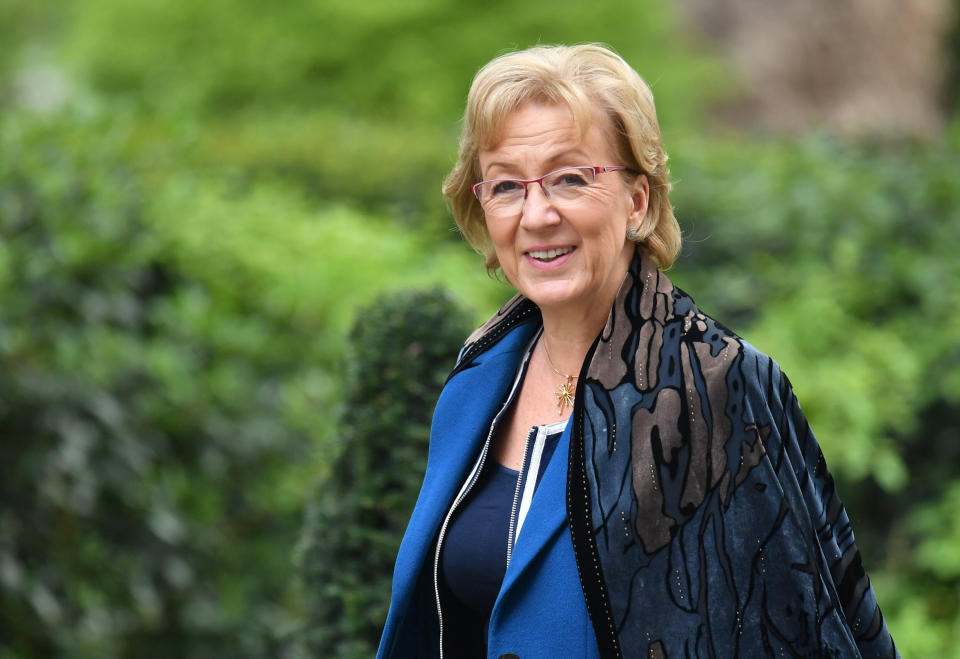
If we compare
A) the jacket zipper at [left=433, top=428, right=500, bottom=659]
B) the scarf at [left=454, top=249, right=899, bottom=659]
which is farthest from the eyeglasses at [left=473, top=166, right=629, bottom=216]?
the jacket zipper at [left=433, top=428, right=500, bottom=659]

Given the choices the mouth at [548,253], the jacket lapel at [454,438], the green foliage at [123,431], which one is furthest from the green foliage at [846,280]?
the mouth at [548,253]

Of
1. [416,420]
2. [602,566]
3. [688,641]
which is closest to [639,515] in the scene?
[602,566]

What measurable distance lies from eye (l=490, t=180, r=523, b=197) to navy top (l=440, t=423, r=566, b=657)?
0.44 metres

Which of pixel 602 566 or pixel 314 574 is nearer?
pixel 602 566

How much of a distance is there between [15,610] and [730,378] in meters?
3.75

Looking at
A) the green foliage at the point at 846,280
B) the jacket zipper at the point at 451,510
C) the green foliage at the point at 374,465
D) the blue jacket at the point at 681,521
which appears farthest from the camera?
the green foliage at the point at 846,280

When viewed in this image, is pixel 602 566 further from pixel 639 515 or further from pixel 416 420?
pixel 416 420

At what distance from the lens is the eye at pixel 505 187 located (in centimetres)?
198

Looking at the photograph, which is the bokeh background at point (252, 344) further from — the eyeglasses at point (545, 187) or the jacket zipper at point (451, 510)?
the eyeglasses at point (545, 187)

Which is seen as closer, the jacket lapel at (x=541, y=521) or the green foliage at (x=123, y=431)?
the jacket lapel at (x=541, y=521)

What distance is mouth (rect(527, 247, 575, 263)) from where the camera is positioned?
195 cm

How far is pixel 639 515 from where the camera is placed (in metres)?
1.77

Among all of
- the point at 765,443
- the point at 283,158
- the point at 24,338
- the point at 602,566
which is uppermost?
the point at 283,158

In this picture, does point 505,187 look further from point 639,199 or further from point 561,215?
point 639,199
